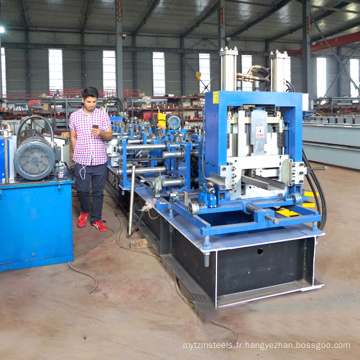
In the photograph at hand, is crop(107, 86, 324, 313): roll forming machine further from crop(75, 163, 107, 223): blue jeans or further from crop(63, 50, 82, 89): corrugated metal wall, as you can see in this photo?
crop(63, 50, 82, 89): corrugated metal wall

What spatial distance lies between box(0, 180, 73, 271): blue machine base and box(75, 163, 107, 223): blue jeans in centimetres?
59

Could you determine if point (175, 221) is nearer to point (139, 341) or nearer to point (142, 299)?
point (142, 299)

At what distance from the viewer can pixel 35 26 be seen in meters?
14.5

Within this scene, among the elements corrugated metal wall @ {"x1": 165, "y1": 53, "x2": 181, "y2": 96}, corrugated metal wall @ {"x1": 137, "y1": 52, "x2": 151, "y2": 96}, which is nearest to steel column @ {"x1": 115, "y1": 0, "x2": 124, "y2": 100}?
corrugated metal wall @ {"x1": 137, "y1": 52, "x2": 151, "y2": 96}

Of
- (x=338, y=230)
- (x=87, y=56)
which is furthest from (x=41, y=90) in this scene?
(x=338, y=230)

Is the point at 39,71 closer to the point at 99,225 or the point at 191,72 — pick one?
the point at 191,72

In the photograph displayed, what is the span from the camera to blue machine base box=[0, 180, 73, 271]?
8.30ft

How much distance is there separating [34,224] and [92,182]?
0.81m

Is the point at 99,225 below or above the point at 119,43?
below

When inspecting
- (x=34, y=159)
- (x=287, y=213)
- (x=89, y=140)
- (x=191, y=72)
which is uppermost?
(x=191, y=72)

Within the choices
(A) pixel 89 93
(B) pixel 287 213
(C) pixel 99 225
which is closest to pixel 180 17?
(A) pixel 89 93

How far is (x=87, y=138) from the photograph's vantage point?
3137 millimetres

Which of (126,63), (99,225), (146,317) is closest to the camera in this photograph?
(146,317)

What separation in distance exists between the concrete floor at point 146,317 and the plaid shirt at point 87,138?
2.78 feet
